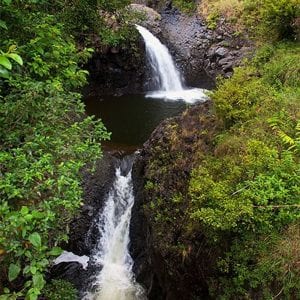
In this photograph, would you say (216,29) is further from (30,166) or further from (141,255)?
(30,166)

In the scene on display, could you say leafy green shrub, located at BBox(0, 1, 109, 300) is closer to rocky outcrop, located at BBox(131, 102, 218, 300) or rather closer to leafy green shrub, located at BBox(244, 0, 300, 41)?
rocky outcrop, located at BBox(131, 102, 218, 300)

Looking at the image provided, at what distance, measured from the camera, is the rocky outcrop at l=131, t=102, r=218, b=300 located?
498 centimetres

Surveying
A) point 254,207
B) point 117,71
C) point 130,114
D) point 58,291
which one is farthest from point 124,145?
point 254,207

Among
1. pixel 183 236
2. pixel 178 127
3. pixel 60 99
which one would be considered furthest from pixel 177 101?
pixel 60 99

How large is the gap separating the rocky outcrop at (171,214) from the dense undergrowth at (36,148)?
1543mm

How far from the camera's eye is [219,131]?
20.7 ft

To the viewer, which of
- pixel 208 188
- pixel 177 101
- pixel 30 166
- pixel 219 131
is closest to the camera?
pixel 30 166

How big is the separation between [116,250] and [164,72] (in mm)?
9843

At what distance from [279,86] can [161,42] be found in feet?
35.9

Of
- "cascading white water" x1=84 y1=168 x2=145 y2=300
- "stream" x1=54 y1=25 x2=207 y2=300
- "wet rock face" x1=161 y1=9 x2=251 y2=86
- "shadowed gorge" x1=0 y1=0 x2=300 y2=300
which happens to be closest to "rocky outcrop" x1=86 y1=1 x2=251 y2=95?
Answer: "wet rock face" x1=161 y1=9 x2=251 y2=86

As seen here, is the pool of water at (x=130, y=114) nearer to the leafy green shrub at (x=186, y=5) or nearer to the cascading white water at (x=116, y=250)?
the cascading white water at (x=116, y=250)

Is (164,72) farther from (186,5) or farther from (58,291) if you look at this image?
(58,291)

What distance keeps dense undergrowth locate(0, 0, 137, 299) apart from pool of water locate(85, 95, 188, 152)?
5498mm

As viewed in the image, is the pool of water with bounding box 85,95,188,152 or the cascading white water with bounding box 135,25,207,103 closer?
the pool of water with bounding box 85,95,188,152
